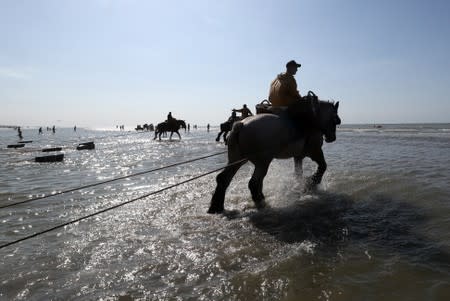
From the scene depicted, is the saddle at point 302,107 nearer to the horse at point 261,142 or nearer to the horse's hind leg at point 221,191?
the horse at point 261,142

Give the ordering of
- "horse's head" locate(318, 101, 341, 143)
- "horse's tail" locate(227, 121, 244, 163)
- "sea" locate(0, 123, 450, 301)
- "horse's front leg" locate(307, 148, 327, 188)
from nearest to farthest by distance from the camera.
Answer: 1. "sea" locate(0, 123, 450, 301)
2. "horse's tail" locate(227, 121, 244, 163)
3. "horse's head" locate(318, 101, 341, 143)
4. "horse's front leg" locate(307, 148, 327, 188)

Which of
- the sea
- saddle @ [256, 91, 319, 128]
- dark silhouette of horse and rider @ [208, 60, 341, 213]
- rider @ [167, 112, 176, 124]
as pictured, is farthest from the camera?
rider @ [167, 112, 176, 124]

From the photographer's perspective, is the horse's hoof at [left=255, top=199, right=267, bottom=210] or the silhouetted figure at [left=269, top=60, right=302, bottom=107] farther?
the silhouetted figure at [left=269, top=60, right=302, bottom=107]

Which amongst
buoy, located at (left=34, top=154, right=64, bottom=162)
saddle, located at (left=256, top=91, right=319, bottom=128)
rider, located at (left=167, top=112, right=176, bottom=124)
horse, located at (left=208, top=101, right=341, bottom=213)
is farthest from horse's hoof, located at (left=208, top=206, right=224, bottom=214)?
rider, located at (left=167, top=112, right=176, bottom=124)

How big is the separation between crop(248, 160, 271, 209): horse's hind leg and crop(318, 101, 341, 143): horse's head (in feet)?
6.80

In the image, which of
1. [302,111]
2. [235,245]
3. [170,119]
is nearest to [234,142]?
[302,111]

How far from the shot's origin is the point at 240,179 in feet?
33.2

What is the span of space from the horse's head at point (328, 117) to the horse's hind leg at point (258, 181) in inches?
81.6

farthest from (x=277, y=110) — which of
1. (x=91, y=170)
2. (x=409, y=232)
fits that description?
(x=91, y=170)

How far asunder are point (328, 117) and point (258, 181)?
8.52ft

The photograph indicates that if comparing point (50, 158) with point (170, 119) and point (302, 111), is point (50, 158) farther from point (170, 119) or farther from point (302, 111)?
point (170, 119)

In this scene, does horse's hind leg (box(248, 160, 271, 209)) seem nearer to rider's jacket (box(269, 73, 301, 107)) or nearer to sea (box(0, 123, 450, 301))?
sea (box(0, 123, 450, 301))

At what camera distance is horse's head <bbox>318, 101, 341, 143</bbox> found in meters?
7.77

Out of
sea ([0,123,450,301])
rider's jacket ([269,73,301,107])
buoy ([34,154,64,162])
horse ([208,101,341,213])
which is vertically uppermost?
rider's jacket ([269,73,301,107])
